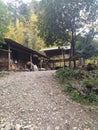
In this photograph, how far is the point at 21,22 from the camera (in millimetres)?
35812

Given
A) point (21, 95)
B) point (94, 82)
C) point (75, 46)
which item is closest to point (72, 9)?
point (75, 46)

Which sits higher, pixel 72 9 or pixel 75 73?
pixel 72 9

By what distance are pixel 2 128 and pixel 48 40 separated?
10.2m

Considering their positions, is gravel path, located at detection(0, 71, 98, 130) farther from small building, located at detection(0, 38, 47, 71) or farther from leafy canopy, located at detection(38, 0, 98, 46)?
small building, located at detection(0, 38, 47, 71)

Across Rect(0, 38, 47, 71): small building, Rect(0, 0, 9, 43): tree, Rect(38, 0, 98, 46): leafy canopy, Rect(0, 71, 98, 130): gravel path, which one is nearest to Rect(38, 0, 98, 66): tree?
Rect(38, 0, 98, 46): leafy canopy

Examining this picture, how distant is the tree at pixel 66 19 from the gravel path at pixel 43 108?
5616mm

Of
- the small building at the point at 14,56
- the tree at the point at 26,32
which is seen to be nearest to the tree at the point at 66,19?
the small building at the point at 14,56

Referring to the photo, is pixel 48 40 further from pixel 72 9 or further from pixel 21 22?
pixel 21 22

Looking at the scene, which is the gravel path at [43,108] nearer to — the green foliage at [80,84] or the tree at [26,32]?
the green foliage at [80,84]

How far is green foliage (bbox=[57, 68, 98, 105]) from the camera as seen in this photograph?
9273 mm

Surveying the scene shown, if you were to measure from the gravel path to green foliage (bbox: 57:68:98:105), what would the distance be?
427 mm

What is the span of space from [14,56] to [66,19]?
10.8m

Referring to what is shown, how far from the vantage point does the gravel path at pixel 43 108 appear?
276 inches

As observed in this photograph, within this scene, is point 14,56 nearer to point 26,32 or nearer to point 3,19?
point 3,19
